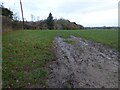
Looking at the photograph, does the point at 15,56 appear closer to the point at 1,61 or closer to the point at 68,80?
the point at 1,61

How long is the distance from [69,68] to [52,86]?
1916 mm

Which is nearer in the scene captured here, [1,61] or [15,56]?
[1,61]

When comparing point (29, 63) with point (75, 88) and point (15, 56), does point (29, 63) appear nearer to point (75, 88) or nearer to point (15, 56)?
point (15, 56)

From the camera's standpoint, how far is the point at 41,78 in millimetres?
6906

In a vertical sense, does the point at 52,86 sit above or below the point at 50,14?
below

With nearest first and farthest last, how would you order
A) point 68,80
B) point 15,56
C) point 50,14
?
point 68,80
point 15,56
point 50,14

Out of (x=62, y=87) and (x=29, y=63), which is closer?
(x=62, y=87)

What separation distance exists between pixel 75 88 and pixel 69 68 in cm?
202

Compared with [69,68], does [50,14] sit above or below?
above

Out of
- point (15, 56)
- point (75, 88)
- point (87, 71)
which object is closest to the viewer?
point (75, 88)

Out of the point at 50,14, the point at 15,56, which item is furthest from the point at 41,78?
the point at 50,14

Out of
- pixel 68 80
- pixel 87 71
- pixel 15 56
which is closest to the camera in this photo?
pixel 68 80

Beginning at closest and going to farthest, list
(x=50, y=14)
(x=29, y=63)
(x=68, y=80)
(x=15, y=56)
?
(x=68, y=80) → (x=29, y=63) → (x=15, y=56) → (x=50, y=14)

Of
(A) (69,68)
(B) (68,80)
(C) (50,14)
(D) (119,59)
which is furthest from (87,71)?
(C) (50,14)
